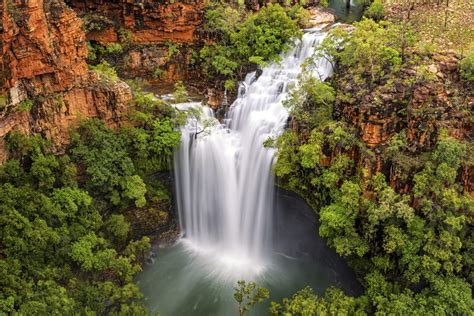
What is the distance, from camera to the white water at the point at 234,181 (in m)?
22.0

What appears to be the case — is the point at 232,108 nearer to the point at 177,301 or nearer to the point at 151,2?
the point at 151,2

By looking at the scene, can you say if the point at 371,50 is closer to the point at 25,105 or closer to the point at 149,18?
the point at 149,18

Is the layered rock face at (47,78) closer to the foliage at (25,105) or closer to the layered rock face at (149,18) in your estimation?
the foliage at (25,105)

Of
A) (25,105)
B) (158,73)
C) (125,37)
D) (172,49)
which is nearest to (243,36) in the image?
(172,49)

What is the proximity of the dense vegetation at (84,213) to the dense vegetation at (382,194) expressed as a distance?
682 cm

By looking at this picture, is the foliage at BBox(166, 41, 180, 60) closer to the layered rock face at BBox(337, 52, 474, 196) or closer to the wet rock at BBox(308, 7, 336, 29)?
the wet rock at BBox(308, 7, 336, 29)

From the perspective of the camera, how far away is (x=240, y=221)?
2264 centimetres

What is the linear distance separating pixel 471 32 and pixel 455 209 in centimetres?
1147

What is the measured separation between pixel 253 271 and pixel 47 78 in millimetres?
13848

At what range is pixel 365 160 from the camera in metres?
17.5

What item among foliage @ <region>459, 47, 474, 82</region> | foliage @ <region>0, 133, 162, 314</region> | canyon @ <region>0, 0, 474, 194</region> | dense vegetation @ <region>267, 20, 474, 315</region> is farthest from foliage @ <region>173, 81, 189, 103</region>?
foliage @ <region>459, 47, 474, 82</region>

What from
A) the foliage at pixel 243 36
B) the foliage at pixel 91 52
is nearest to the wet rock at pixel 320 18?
the foliage at pixel 243 36

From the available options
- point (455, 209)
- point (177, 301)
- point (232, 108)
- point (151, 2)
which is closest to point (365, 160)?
point (455, 209)

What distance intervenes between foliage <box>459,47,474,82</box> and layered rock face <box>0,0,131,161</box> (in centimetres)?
1628
